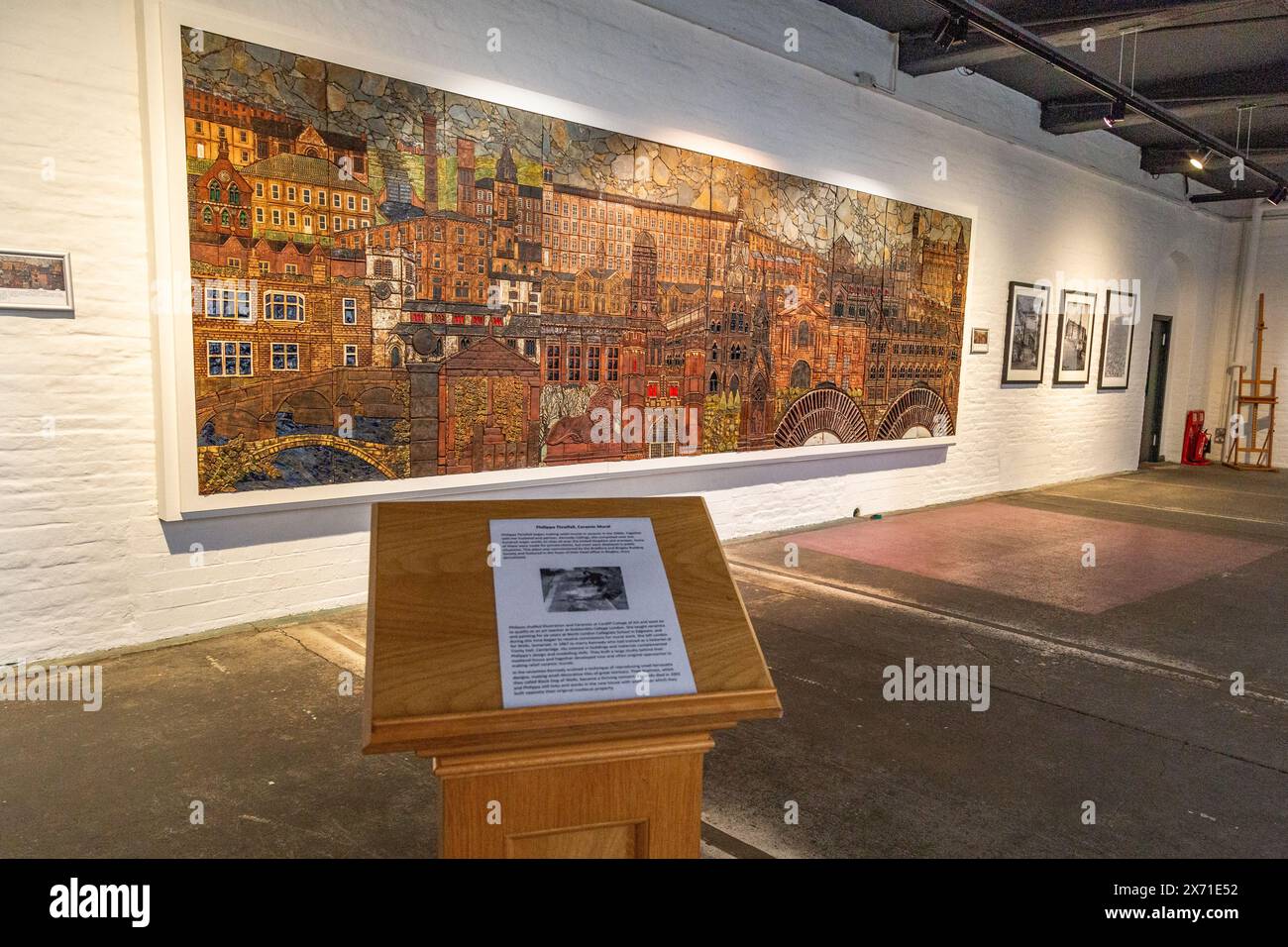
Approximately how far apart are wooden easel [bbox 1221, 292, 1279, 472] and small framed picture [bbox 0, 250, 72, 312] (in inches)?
647

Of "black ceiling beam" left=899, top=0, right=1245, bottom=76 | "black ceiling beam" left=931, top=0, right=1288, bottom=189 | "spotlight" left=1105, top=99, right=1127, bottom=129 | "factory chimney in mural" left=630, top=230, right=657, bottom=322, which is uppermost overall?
"black ceiling beam" left=899, top=0, right=1245, bottom=76

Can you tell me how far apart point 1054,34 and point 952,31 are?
155 cm

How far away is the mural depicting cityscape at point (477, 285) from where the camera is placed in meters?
4.76

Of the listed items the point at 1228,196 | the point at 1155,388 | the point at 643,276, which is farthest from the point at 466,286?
the point at 1155,388

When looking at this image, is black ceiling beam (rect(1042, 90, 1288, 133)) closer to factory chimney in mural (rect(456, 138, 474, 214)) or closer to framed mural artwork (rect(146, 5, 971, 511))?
framed mural artwork (rect(146, 5, 971, 511))

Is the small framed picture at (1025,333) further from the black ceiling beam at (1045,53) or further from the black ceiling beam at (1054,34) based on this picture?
the black ceiling beam at (1054,34)

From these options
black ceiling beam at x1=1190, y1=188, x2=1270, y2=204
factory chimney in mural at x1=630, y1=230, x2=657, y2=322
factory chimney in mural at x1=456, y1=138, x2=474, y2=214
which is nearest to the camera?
factory chimney in mural at x1=456, y1=138, x2=474, y2=214

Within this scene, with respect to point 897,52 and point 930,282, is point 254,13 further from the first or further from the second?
point 930,282

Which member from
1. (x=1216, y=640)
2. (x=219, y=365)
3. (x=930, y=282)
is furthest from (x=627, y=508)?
(x=930, y=282)

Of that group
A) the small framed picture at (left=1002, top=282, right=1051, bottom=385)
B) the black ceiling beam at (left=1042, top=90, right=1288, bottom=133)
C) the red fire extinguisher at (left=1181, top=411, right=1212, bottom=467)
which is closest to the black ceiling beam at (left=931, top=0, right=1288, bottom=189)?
the black ceiling beam at (left=1042, top=90, right=1288, bottom=133)

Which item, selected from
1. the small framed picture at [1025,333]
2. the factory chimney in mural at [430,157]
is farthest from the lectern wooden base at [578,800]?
the small framed picture at [1025,333]

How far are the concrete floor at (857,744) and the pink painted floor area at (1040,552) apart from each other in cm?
11

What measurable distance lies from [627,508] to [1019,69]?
9.65 m

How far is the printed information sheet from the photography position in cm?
190
